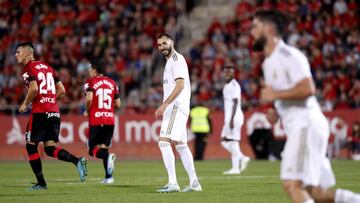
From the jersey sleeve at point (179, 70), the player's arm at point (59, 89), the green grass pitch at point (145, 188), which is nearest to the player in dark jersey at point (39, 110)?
the player's arm at point (59, 89)

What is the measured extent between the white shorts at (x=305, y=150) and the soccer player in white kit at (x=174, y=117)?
5269 mm

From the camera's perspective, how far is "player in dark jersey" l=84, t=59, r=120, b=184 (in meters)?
17.1

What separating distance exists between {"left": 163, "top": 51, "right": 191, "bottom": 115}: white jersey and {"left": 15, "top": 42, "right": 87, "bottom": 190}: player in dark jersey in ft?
7.25

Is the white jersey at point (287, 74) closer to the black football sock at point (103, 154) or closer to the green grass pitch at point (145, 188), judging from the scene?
the green grass pitch at point (145, 188)

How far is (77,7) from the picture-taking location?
3666 cm

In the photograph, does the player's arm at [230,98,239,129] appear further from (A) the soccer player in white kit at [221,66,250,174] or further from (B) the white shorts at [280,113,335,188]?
(B) the white shorts at [280,113,335,188]

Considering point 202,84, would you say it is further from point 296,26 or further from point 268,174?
point 268,174

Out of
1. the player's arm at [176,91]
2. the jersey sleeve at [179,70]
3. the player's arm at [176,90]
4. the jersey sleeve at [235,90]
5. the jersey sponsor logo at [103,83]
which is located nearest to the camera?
the player's arm at [176,91]

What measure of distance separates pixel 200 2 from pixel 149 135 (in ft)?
29.6

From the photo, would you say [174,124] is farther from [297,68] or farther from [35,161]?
[297,68]

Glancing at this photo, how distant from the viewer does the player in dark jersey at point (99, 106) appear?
56.1ft

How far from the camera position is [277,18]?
8523mm

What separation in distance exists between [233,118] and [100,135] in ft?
15.7

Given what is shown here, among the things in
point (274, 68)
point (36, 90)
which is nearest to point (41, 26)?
point (36, 90)
